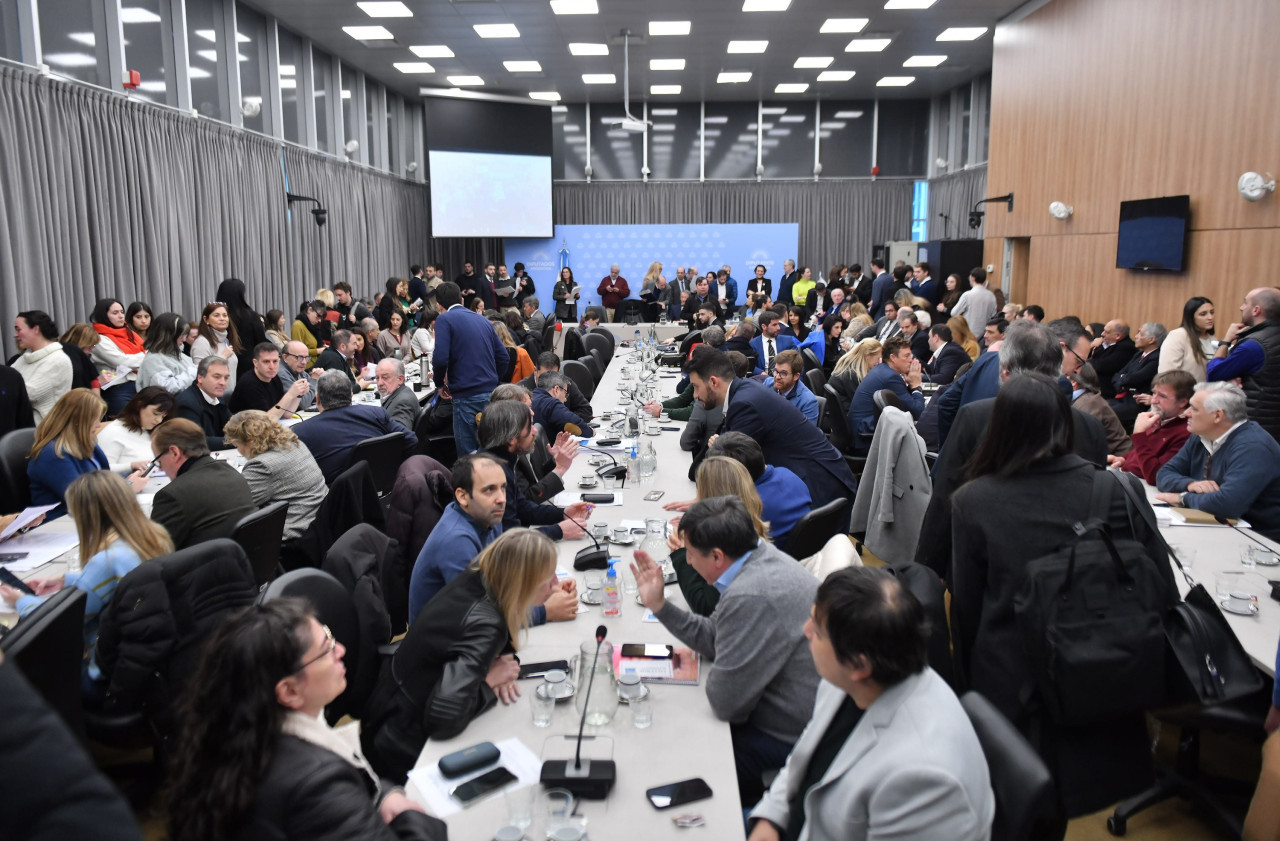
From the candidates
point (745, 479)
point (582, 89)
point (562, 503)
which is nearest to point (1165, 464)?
point (745, 479)

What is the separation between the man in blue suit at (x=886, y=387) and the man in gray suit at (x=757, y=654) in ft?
11.3

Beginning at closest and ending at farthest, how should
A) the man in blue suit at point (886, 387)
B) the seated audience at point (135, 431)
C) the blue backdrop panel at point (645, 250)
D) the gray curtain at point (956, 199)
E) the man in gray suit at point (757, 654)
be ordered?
1. the man in gray suit at point (757, 654)
2. the seated audience at point (135, 431)
3. the man in blue suit at point (886, 387)
4. the gray curtain at point (956, 199)
5. the blue backdrop panel at point (645, 250)

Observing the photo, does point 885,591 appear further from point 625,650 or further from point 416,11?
point 416,11

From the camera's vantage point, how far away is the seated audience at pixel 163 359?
603 centimetres

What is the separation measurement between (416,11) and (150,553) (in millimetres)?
9574

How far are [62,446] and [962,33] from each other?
40.0 feet

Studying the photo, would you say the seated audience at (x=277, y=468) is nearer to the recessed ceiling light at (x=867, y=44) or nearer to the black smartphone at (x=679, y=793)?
the black smartphone at (x=679, y=793)

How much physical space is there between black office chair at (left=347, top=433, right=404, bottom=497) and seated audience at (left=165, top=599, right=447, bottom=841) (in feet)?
9.60

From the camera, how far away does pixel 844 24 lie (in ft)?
38.1

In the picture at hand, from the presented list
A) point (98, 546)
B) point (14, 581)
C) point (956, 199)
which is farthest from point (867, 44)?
point (14, 581)

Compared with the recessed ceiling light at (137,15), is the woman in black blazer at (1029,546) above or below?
below

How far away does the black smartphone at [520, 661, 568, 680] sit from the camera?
251 centimetres

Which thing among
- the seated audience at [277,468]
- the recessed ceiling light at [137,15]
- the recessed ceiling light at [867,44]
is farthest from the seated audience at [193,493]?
the recessed ceiling light at [867,44]

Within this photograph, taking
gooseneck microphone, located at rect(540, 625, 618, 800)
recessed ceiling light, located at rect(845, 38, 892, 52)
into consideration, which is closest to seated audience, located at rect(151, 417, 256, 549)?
gooseneck microphone, located at rect(540, 625, 618, 800)
